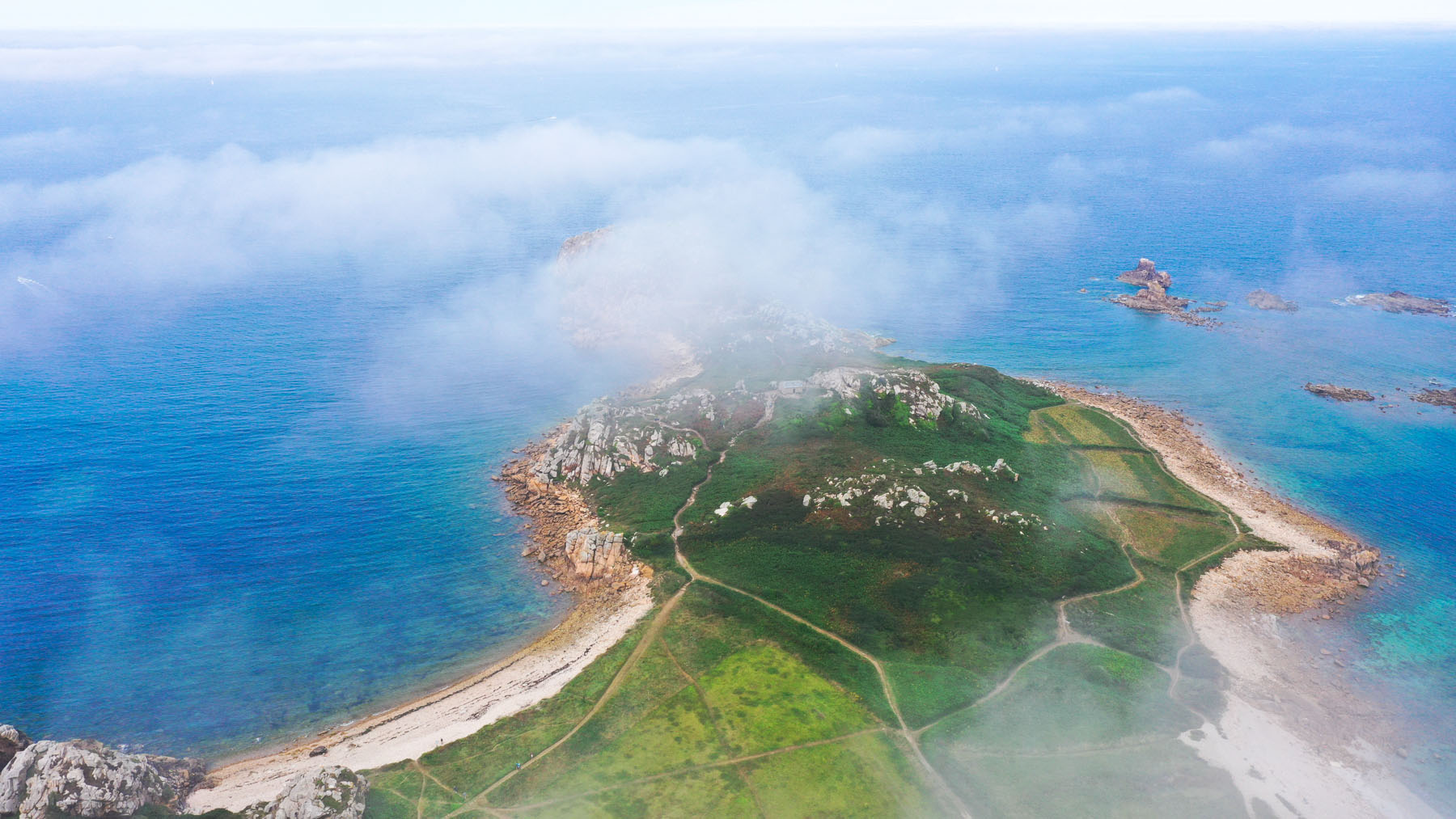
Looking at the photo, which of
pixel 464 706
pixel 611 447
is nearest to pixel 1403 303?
pixel 611 447

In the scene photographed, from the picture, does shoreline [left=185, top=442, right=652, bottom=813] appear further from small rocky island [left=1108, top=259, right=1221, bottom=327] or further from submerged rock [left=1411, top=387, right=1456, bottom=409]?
small rocky island [left=1108, top=259, right=1221, bottom=327]

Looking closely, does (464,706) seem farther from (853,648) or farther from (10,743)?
(853,648)

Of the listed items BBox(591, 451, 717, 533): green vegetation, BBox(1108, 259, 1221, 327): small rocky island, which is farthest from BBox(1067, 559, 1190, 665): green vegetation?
BBox(1108, 259, 1221, 327): small rocky island

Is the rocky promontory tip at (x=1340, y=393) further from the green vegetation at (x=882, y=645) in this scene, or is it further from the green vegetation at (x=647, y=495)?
the green vegetation at (x=647, y=495)

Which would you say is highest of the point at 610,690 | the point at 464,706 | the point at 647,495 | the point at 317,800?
the point at 317,800

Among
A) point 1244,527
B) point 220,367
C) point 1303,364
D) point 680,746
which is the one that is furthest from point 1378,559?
point 220,367
